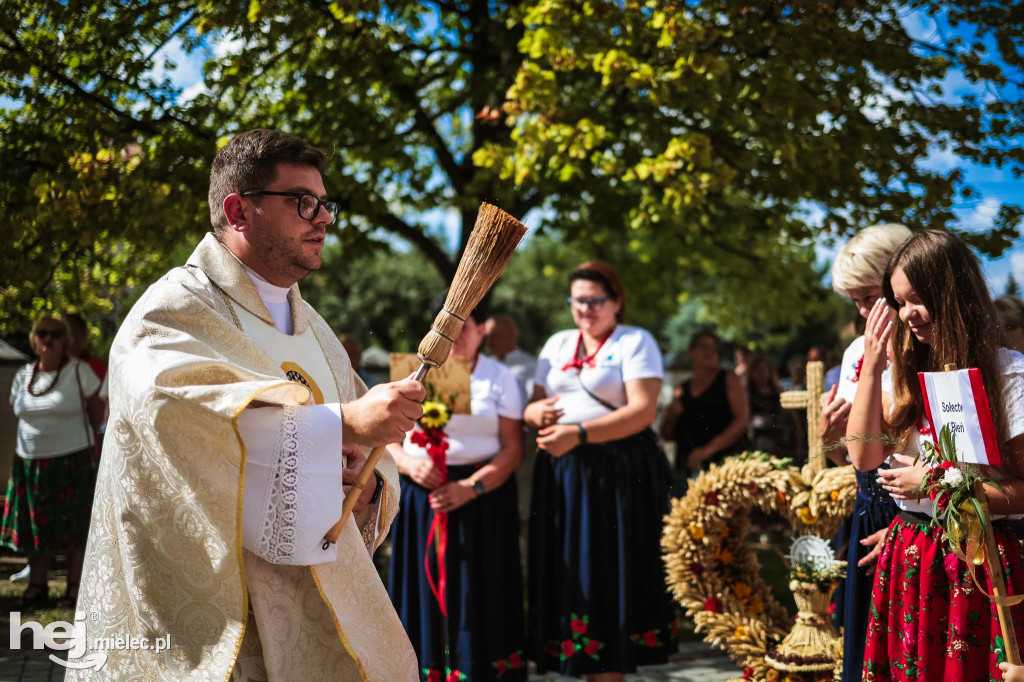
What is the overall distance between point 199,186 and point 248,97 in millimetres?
1065

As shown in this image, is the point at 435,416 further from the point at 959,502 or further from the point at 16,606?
the point at 16,606

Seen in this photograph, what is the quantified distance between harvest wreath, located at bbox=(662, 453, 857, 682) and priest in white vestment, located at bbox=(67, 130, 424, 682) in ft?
6.61

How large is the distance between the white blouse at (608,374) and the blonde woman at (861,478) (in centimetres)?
132

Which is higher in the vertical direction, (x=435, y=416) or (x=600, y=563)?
(x=435, y=416)

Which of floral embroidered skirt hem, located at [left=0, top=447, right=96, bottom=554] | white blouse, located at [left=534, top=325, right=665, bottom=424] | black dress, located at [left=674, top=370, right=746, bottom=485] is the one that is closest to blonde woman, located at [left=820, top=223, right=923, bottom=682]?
white blouse, located at [left=534, top=325, right=665, bottom=424]

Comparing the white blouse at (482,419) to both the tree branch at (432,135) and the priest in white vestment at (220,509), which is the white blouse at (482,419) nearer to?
the priest in white vestment at (220,509)

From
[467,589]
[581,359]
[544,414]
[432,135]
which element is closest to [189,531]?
[467,589]

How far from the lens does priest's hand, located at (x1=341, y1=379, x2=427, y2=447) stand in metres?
2.36

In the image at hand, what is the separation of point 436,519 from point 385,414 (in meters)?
2.46

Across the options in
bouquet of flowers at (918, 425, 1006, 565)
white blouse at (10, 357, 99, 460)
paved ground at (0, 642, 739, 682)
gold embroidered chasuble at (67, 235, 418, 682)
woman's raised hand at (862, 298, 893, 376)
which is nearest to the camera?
gold embroidered chasuble at (67, 235, 418, 682)

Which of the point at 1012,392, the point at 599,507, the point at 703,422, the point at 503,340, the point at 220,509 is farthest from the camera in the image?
the point at 503,340

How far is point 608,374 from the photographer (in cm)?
481

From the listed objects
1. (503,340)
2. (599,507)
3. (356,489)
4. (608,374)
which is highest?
(503,340)

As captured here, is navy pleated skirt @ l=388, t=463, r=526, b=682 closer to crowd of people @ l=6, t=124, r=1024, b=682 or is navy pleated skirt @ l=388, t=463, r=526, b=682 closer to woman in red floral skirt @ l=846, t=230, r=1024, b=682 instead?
crowd of people @ l=6, t=124, r=1024, b=682
